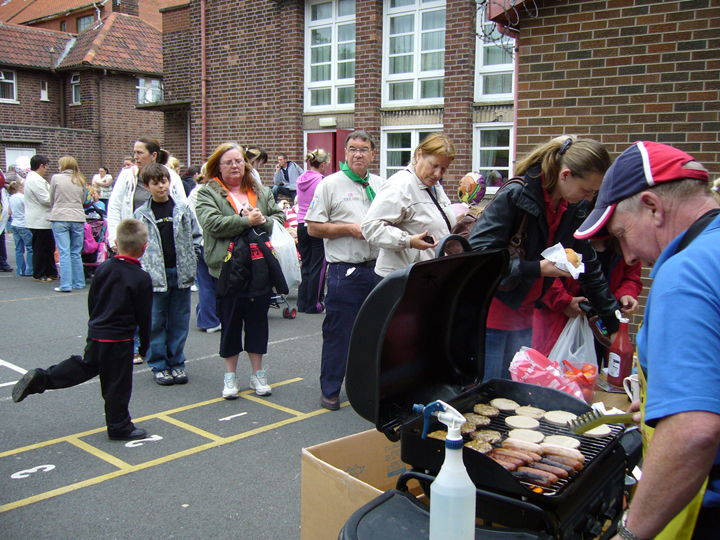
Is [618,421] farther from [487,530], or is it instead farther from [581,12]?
[581,12]

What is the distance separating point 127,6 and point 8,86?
8936 mm

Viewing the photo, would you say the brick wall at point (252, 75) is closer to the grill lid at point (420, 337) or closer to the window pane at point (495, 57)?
the window pane at point (495, 57)

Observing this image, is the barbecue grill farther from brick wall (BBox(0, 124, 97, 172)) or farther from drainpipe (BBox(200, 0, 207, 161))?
brick wall (BBox(0, 124, 97, 172))

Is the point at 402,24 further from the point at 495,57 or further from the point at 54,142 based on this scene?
the point at 54,142

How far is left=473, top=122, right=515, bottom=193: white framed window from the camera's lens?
37.0 feet

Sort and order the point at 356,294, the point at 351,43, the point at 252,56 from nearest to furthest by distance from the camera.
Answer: the point at 356,294 < the point at 351,43 < the point at 252,56

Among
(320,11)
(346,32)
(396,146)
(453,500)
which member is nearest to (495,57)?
(396,146)

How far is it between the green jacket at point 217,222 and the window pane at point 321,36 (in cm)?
968

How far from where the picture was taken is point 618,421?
1960 millimetres

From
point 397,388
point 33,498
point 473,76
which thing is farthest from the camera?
point 473,76

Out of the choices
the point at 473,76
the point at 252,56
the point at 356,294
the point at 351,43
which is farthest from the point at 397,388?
the point at 252,56

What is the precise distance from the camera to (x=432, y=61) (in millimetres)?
12203

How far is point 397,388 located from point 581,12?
481 centimetres

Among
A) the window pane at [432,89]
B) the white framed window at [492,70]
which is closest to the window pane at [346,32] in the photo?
the window pane at [432,89]
